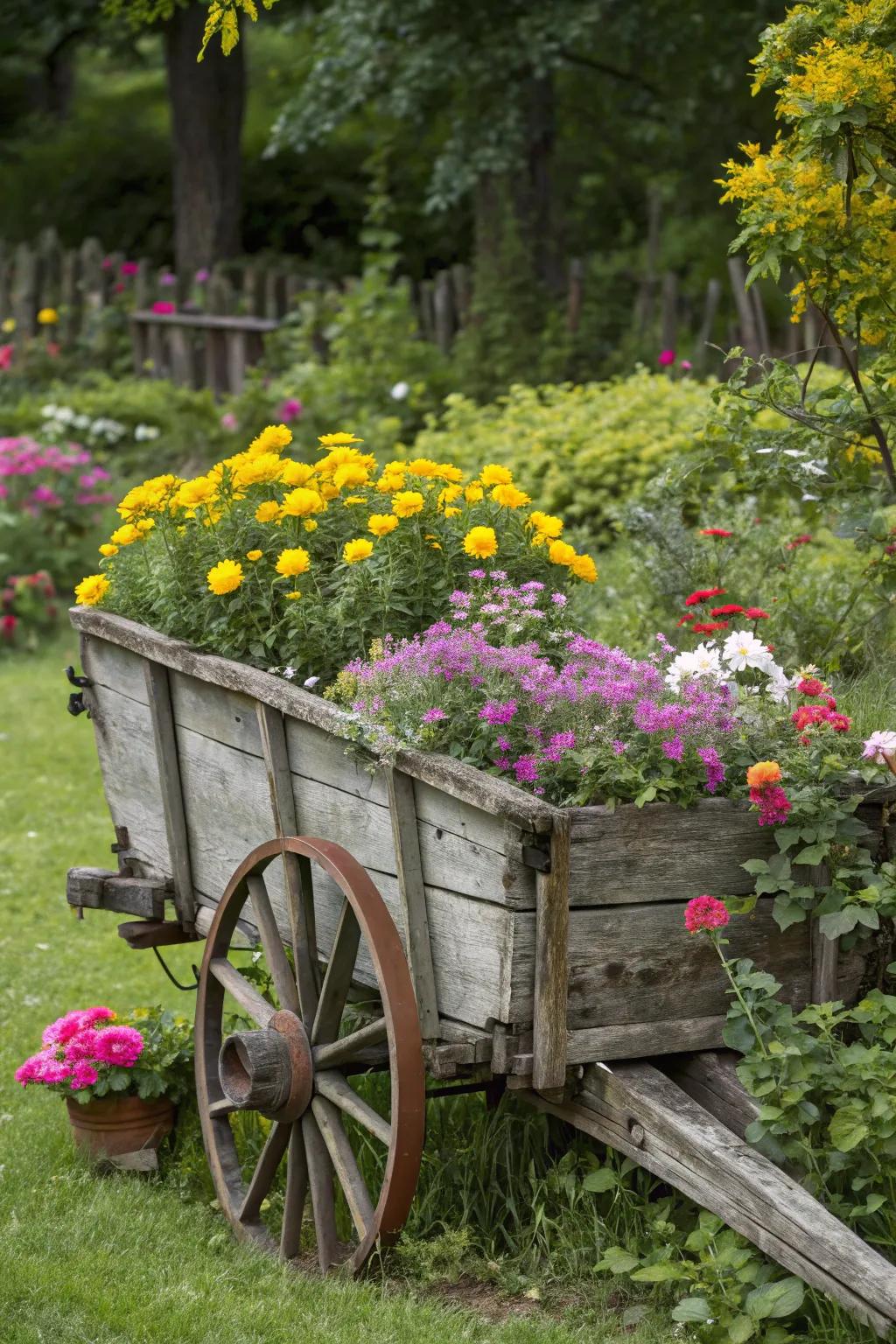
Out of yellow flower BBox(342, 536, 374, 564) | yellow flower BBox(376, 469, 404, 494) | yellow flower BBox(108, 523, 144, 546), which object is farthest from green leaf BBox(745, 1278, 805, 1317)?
yellow flower BBox(108, 523, 144, 546)

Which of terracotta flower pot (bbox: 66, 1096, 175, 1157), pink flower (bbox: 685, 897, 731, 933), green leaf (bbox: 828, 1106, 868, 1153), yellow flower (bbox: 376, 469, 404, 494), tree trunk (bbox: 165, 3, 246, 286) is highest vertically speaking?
tree trunk (bbox: 165, 3, 246, 286)

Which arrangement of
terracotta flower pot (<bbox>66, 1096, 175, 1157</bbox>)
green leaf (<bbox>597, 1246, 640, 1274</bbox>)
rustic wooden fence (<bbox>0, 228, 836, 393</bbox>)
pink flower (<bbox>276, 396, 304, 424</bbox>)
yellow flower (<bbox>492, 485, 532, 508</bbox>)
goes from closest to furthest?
1. green leaf (<bbox>597, 1246, 640, 1274</bbox>)
2. yellow flower (<bbox>492, 485, 532, 508</bbox>)
3. terracotta flower pot (<bbox>66, 1096, 175, 1157</bbox>)
4. pink flower (<bbox>276, 396, 304, 424</bbox>)
5. rustic wooden fence (<bbox>0, 228, 836, 393</bbox>)

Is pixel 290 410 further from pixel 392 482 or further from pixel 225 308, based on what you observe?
pixel 392 482

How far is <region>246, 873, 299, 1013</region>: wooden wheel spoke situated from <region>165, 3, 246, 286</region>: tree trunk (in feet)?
36.2

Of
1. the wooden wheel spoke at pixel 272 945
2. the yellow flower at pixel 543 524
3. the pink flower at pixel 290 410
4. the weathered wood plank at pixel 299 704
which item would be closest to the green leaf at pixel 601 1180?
the wooden wheel spoke at pixel 272 945

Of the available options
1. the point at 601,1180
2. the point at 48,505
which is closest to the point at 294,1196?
the point at 601,1180

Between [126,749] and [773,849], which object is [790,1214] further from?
[126,749]

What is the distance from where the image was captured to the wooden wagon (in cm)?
266

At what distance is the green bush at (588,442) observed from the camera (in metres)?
Answer: 6.83

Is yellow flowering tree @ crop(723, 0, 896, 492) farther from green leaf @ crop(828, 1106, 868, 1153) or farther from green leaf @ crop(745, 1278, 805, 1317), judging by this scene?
green leaf @ crop(745, 1278, 805, 1317)

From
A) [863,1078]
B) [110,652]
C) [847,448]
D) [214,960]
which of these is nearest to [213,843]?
[214,960]

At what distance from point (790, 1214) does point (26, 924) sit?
143 inches

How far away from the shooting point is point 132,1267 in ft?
10.00

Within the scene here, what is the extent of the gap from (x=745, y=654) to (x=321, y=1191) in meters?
1.34
